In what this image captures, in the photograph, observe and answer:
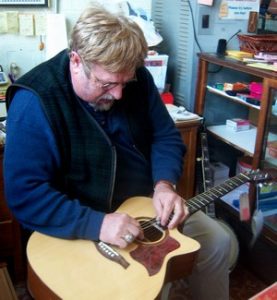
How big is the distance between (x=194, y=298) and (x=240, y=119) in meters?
1.06

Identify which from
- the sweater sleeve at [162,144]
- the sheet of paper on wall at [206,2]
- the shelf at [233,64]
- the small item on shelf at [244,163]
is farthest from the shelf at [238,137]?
the sheet of paper on wall at [206,2]

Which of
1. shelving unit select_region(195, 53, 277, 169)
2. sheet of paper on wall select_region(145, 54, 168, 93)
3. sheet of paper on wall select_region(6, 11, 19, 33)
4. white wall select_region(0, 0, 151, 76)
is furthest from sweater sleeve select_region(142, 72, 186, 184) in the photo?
sheet of paper on wall select_region(6, 11, 19, 33)

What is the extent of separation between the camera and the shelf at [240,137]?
190cm

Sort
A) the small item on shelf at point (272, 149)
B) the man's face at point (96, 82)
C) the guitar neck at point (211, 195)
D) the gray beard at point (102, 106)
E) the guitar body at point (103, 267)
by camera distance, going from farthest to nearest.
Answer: the small item on shelf at point (272, 149)
the guitar neck at point (211, 195)
the gray beard at point (102, 106)
the man's face at point (96, 82)
the guitar body at point (103, 267)

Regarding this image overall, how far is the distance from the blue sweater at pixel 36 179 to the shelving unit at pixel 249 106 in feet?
2.97

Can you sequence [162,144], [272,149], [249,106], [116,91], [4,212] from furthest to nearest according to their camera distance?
[249,106] → [272,149] → [4,212] → [162,144] → [116,91]

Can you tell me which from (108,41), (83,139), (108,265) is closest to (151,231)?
(108,265)

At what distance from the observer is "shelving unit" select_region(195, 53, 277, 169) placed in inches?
67.2

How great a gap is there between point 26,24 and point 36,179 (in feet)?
3.64

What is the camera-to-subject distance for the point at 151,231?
1255mm

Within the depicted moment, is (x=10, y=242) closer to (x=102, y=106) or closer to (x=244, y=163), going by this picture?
(x=102, y=106)

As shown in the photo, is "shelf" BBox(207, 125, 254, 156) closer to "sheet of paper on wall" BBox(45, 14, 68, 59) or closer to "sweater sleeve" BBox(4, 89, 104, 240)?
"sheet of paper on wall" BBox(45, 14, 68, 59)

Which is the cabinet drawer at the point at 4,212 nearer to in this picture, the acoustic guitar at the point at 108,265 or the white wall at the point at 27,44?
the acoustic guitar at the point at 108,265

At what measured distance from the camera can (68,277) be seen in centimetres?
106
